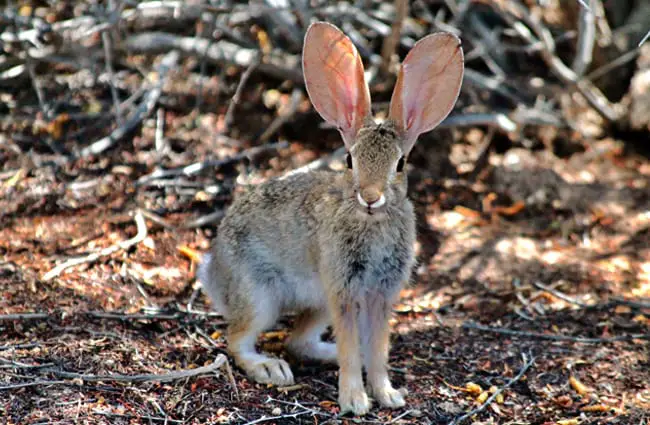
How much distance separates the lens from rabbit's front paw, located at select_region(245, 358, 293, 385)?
448 cm

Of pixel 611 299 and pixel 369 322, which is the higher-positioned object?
pixel 369 322

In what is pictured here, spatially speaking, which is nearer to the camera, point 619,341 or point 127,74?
point 619,341

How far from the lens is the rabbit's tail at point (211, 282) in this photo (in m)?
4.79

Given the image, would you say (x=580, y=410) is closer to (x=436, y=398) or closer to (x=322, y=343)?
(x=436, y=398)

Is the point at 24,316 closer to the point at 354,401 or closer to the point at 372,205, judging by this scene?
the point at 354,401

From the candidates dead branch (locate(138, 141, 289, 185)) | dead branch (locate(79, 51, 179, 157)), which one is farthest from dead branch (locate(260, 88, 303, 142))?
dead branch (locate(79, 51, 179, 157))

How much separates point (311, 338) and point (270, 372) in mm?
437

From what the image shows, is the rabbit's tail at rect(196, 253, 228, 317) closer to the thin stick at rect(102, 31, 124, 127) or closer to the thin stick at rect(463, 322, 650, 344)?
the thin stick at rect(463, 322, 650, 344)

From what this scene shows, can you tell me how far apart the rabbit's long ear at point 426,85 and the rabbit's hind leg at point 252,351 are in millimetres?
1139

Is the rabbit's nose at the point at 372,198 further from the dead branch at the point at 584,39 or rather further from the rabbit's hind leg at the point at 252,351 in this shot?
the dead branch at the point at 584,39

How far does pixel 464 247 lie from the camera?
20.6ft

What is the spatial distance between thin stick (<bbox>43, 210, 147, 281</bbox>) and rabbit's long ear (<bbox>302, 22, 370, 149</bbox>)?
1.84 meters

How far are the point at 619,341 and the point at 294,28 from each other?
3.22 m

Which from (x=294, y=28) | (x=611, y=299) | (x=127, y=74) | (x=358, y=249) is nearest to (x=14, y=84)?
(x=127, y=74)
